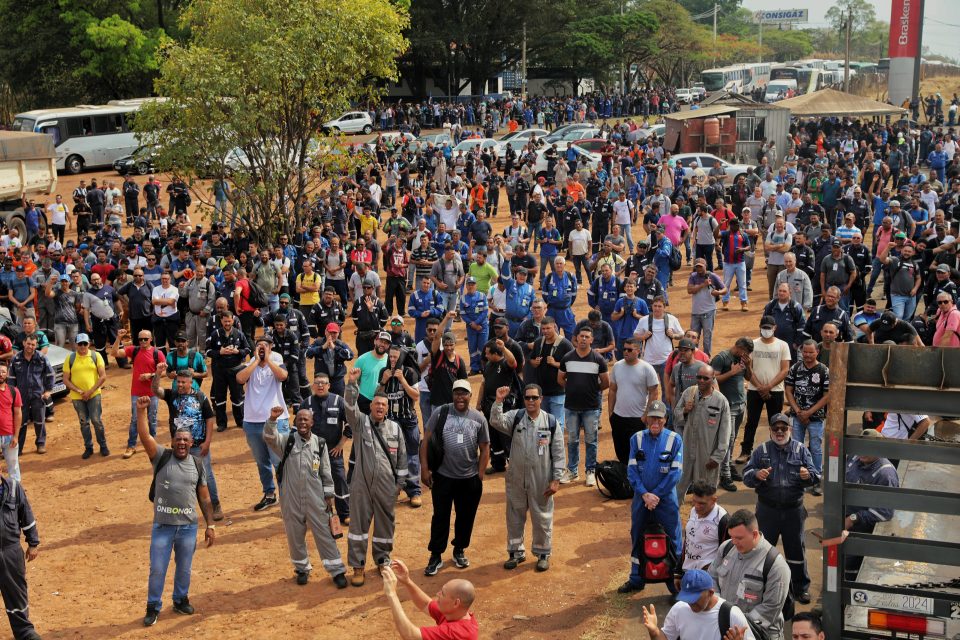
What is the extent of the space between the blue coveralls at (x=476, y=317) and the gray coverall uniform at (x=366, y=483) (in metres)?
5.24

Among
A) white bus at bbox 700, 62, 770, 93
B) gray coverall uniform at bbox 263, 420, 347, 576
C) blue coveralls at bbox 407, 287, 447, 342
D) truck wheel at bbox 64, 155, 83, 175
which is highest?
white bus at bbox 700, 62, 770, 93

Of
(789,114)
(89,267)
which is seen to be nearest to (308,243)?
(89,267)

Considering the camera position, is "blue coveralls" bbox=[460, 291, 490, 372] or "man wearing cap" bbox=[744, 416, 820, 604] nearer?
"man wearing cap" bbox=[744, 416, 820, 604]

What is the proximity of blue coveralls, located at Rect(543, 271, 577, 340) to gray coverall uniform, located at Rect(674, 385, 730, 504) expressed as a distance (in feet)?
16.0

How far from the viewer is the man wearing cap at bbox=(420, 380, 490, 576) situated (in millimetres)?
9773

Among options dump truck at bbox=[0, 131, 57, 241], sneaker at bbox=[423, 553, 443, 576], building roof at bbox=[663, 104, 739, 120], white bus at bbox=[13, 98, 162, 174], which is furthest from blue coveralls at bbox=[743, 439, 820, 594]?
white bus at bbox=[13, 98, 162, 174]

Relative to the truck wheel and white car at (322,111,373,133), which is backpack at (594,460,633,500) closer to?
the truck wheel

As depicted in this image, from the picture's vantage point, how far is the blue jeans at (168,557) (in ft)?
30.2

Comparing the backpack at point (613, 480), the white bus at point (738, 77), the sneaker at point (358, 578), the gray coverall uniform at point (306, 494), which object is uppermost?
the white bus at point (738, 77)

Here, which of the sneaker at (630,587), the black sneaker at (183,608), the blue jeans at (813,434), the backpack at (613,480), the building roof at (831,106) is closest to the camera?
the black sneaker at (183,608)

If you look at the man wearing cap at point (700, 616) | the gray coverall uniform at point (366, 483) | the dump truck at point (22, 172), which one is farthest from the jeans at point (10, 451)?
the dump truck at point (22, 172)

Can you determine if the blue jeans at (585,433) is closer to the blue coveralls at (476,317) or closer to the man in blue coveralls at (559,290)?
the blue coveralls at (476,317)

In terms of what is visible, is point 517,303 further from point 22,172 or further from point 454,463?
point 22,172

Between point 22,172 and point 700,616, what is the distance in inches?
1026
